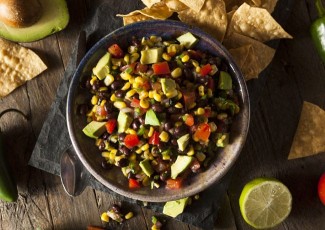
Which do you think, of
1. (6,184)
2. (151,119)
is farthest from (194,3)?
(6,184)

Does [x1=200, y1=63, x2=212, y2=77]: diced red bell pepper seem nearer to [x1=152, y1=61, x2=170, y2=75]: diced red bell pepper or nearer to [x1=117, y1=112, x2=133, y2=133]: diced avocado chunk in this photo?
[x1=152, y1=61, x2=170, y2=75]: diced red bell pepper

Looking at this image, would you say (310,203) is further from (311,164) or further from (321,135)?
(321,135)

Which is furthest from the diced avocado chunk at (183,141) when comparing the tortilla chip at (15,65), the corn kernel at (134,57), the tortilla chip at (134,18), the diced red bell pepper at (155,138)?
the tortilla chip at (15,65)

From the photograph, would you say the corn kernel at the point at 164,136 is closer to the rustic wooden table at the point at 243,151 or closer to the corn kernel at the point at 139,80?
the corn kernel at the point at 139,80

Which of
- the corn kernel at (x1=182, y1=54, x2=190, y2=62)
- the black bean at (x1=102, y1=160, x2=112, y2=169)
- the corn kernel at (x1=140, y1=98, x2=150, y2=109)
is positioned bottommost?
the black bean at (x1=102, y1=160, x2=112, y2=169)

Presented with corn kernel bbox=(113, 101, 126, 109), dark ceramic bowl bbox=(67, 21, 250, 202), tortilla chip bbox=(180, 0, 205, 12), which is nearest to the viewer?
corn kernel bbox=(113, 101, 126, 109)

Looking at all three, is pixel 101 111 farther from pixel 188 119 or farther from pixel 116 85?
pixel 188 119

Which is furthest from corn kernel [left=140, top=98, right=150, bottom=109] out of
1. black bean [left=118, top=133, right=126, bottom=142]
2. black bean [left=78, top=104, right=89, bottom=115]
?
black bean [left=78, top=104, right=89, bottom=115]
